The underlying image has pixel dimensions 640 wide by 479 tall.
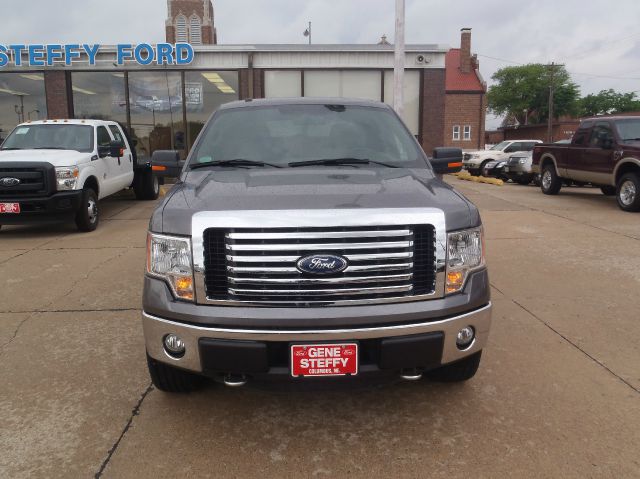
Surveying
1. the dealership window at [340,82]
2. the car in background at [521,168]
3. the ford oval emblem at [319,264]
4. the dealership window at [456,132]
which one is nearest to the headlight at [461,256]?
the ford oval emblem at [319,264]

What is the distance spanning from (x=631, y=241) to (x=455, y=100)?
39883 millimetres

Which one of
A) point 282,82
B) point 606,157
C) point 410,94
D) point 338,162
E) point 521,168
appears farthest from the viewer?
point 410,94

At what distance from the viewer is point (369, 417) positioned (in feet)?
9.87

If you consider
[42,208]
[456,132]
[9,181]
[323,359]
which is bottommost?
[323,359]

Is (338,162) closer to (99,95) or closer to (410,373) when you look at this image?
(410,373)

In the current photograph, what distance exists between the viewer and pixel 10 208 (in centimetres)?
800

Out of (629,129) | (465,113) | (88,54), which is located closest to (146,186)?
(88,54)

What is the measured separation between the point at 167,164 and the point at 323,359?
2.25 m

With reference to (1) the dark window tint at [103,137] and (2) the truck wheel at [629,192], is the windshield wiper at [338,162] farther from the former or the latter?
(2) the truck wheel at [629,192]

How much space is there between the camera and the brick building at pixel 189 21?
168 feet

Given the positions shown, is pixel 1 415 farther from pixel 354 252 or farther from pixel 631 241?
pixel 631 241

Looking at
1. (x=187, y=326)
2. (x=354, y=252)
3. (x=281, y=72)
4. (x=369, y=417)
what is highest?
(x=281, y=72)

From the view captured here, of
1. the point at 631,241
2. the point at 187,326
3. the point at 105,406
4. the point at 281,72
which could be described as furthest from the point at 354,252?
the point at 281,72

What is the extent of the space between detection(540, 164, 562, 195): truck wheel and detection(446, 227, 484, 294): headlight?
1194 centimetres
